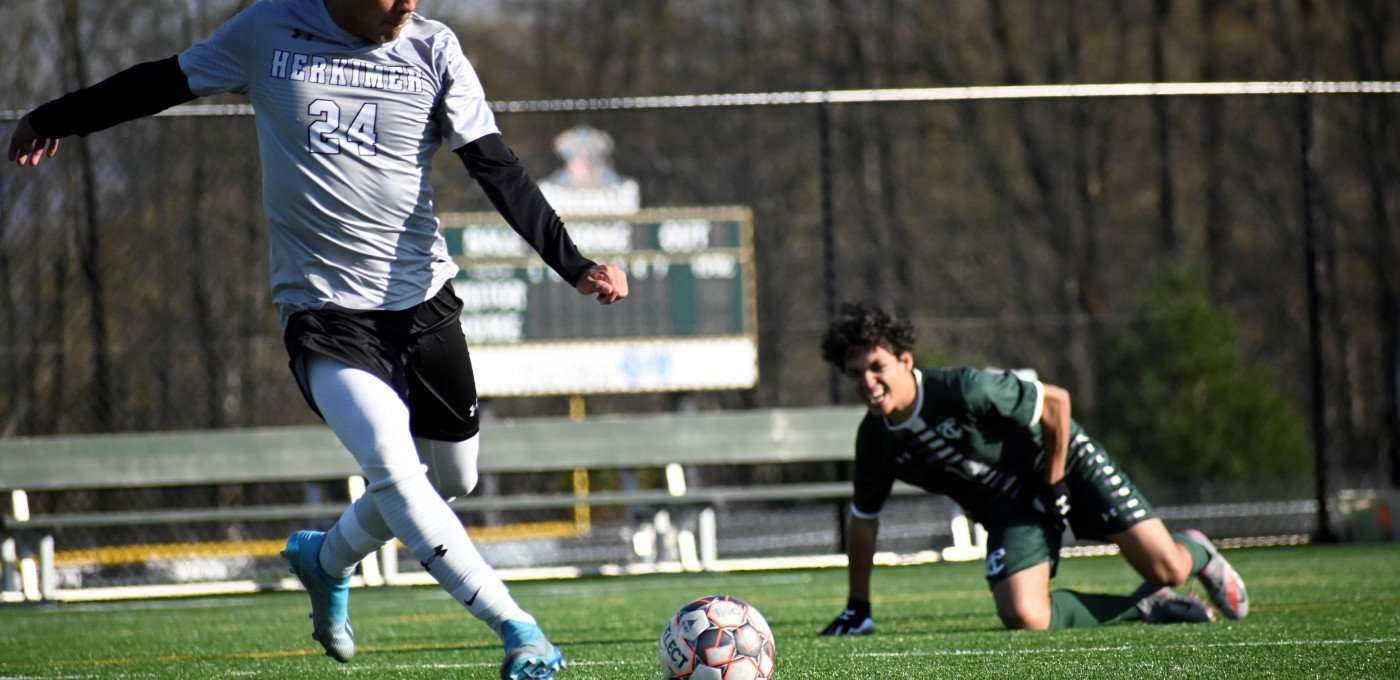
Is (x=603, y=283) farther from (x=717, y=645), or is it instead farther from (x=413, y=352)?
(x=717, y=645)

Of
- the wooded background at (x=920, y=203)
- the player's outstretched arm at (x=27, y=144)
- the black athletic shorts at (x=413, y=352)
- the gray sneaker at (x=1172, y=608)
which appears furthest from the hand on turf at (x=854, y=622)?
the wooded background at (x=920, y=203)

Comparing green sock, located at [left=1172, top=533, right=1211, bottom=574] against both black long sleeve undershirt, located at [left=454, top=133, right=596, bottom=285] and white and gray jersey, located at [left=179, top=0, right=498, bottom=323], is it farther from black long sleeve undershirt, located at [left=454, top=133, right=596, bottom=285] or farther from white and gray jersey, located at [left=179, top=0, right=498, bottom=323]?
white and gray jersey, located at [left=179, top=0, right=498, bottom=323]

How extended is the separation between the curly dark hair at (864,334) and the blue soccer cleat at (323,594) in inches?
79.6

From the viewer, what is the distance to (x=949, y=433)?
18.7 ft

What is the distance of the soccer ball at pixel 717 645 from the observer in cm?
398

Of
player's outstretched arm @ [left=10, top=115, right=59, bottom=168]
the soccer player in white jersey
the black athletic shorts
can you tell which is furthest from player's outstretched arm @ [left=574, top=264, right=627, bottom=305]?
player's outstretched arm @ [left=10, top=115, right=59, bottom=168]

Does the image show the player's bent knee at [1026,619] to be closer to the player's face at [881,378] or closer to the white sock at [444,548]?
the player's face at [881,378]

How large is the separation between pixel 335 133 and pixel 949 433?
107 inches

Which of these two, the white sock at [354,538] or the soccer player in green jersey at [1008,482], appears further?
the soccer player in green jersey at [1008,482]

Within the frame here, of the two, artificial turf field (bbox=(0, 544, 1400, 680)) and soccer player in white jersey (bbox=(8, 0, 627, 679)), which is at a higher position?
soccer player in white jersey (bbox=(8, 0, 627, 679))

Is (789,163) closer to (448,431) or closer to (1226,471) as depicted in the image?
(1226,471)

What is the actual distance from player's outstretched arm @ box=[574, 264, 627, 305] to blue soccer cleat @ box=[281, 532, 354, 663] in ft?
3.50

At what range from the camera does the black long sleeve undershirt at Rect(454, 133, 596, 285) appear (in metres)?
3.80

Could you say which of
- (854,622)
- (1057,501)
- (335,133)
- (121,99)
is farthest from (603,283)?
(1057,501)
